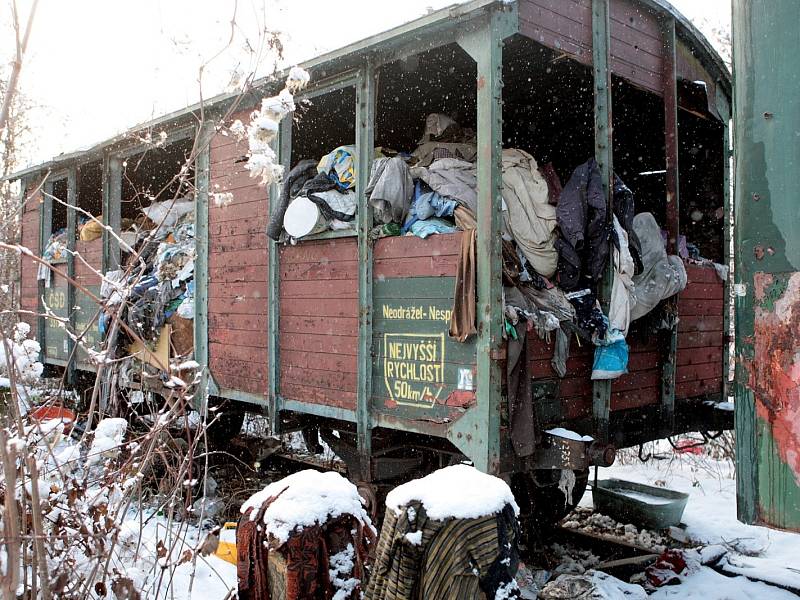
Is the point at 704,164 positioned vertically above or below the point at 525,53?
below

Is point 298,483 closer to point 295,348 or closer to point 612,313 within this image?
point 612,313

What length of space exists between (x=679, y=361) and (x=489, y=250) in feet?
8.26

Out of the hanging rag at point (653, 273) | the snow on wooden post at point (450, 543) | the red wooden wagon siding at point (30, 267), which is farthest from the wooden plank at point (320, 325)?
the red wooden wagon siding at point (30, 267)

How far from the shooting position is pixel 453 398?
14.2 feet

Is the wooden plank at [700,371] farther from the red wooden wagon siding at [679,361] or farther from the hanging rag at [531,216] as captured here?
the hanging rag at [531,216]

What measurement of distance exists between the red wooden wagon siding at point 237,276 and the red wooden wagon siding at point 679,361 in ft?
8.42

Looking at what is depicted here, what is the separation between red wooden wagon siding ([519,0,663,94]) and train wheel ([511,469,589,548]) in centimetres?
Answer: 301

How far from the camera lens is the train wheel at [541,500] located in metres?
5.16

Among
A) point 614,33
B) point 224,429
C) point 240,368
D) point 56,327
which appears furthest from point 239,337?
point 56,327

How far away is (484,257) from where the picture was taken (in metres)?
4.09

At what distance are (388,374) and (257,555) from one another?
282 cm

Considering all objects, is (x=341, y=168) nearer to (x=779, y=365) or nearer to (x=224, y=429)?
(x=779, y=365)

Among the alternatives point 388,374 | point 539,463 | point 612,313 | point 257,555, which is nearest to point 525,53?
point 612,313

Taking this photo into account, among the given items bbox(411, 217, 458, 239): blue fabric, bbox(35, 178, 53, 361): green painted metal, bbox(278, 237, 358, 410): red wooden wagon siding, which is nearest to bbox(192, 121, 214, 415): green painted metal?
bbox(278, 237, 358, 410): red wooden wagon siding
